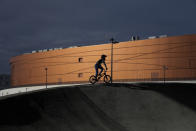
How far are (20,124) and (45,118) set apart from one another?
1.28m

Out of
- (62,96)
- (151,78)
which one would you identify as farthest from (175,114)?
(151,78)

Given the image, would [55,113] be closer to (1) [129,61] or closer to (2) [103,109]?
(2) [103,109]

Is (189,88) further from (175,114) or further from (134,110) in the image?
(134,110)

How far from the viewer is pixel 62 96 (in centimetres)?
1097

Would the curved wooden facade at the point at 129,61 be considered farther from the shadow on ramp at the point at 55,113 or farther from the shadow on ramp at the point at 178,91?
the shadow on ramp at the point at 55,113

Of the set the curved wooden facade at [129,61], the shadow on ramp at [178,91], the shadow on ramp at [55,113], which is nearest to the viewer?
the shadow on ramp at [55,113]

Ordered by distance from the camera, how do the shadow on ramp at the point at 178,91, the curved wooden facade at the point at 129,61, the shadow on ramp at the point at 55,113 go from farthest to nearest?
the curved wooden facade at the point at 129,61, the shadow on ramp at the point at 178,91, the shadow on ramp at the point at 55,113

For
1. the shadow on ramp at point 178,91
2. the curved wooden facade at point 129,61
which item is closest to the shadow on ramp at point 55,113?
the shadow on ramp at point 178,91

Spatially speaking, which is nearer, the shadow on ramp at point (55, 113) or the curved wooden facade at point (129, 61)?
the shadow on ramp at point (55, 113)

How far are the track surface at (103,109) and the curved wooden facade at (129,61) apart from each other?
32276 mm

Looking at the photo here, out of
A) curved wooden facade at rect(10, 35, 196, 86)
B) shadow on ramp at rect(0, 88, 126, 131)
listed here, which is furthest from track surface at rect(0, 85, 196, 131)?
curved wooden facade at rect(10, 35, 196, 86)

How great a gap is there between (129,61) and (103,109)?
37.1m

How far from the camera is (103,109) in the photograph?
11719mm

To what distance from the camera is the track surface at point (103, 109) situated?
26.8ft
